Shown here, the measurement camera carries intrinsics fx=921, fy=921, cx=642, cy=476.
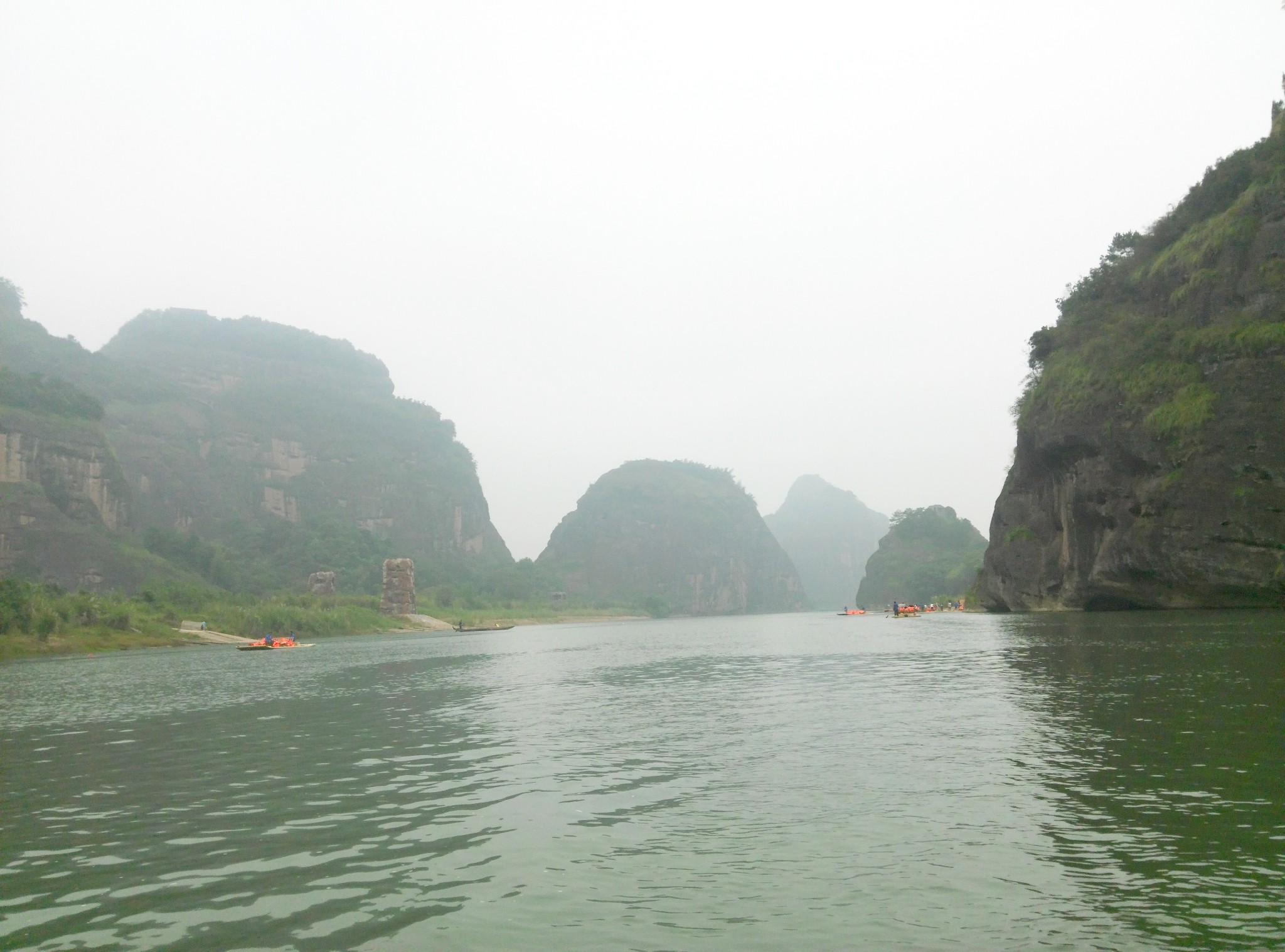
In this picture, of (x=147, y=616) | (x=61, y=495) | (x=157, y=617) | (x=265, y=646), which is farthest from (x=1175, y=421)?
(x=61, y=495)

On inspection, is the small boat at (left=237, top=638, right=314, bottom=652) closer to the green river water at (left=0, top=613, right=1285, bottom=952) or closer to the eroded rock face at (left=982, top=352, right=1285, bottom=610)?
the green river water at (left=0, top=613, right=1285, bottom=952)

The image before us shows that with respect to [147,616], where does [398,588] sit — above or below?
above

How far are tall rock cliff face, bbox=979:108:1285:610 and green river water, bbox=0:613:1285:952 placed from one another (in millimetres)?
29299

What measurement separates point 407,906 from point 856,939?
15.0ft

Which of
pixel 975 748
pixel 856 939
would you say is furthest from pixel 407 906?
pixel 975 748

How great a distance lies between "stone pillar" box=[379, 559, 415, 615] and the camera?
152 metres

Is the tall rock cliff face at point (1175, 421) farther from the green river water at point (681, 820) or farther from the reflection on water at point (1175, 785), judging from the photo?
the green river water at point (681, 820)

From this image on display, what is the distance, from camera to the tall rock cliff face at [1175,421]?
5281 centimetres

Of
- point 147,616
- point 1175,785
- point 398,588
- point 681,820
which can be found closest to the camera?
point 681,820

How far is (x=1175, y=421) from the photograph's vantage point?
189 ft

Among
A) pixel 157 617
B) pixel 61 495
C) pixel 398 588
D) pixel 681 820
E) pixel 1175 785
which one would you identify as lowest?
pixel 681 820

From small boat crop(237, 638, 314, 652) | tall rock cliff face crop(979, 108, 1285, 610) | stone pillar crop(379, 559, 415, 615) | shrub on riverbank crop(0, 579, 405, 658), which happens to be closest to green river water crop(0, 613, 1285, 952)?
tall rock cliff face crop(979, 108, 1285, 610)

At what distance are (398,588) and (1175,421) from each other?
122333 millimetres

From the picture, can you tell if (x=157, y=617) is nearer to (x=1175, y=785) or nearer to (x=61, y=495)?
(x=61, y=495)
